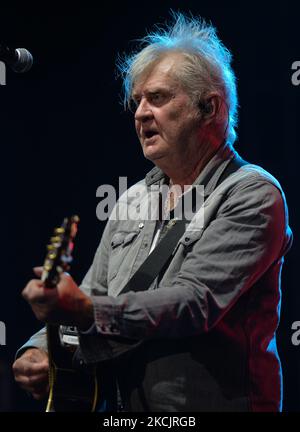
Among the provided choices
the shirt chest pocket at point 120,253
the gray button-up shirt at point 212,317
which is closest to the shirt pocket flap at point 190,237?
the gray button-up shirt at point 212,317

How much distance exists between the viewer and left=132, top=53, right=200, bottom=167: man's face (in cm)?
Result: 292

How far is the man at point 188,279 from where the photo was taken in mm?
2283

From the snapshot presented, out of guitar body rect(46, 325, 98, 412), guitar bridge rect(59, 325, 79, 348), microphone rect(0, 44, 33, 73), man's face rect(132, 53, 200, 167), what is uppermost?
microphone rect(0, 44, 33, 73)

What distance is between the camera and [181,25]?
323 centimetres

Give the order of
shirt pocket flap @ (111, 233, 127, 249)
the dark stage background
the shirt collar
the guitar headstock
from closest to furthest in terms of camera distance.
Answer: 1. the guitar headstock
2. the shirt collar
3. shirt pocket flap @ (111, 233, 127, 249)
4. the dark stage background

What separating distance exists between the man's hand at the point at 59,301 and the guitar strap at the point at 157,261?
1.57ft

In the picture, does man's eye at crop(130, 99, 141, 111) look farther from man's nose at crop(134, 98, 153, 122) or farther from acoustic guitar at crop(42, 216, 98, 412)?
acoustic guitar at crop(42, 216, 98, 412)

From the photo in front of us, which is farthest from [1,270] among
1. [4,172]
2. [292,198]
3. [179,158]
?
[179,158]

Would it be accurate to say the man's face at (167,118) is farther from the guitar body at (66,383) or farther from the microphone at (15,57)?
the guitar body at (66,383)

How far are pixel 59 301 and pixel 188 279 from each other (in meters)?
0.49

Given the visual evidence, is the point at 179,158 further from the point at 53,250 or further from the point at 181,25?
the point at 53,250

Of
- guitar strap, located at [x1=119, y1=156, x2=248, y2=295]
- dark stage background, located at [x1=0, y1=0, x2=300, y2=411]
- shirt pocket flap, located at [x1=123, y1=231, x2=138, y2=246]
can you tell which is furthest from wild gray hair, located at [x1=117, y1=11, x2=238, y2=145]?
dark stage background, located at [x1=0, y1=0, x2=300, y2=411]

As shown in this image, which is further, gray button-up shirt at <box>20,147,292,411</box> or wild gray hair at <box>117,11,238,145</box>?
wild gray hair at <box>117,11,238,145</box>
